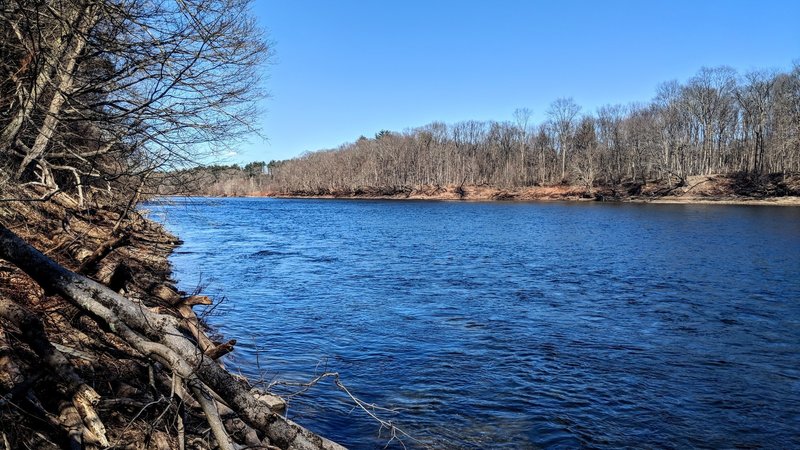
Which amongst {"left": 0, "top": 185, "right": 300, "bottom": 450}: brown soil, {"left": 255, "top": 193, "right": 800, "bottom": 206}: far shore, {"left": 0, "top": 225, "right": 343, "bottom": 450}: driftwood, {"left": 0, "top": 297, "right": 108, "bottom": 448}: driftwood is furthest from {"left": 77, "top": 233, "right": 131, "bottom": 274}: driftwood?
{"left": 255, "top": 193, "right": 800, "bottom": 206}: far shore

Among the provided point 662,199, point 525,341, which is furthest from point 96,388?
point 662,199

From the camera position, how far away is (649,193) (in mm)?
77062

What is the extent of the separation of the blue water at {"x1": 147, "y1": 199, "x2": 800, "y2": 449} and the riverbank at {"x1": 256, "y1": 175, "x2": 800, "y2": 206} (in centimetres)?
4681

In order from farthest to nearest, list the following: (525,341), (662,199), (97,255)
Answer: (662,199) < (525,341) < (97,255)

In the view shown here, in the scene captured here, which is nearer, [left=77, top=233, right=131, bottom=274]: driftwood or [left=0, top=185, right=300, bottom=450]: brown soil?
[left=0, top=185, right=300, bottom=450]: brown soil

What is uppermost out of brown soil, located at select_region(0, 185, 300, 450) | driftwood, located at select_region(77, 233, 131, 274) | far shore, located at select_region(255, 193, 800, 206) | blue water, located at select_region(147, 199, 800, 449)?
far shore, located at select_region(255, 193, 800, 206)

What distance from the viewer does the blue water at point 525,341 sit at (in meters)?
7.10

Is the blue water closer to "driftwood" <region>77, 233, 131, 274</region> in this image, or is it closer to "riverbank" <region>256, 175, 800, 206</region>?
"driftwood" <region>77, 233, 131, 274</region>

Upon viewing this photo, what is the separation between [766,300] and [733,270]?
17.6ft

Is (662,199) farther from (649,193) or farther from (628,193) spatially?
(628,193)

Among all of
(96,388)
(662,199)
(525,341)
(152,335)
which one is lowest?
(525,341)

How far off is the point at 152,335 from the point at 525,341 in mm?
8452

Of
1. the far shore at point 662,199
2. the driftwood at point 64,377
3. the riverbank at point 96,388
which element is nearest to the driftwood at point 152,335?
the riverbank at point 96,388

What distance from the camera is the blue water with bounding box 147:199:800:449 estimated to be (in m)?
7.10
